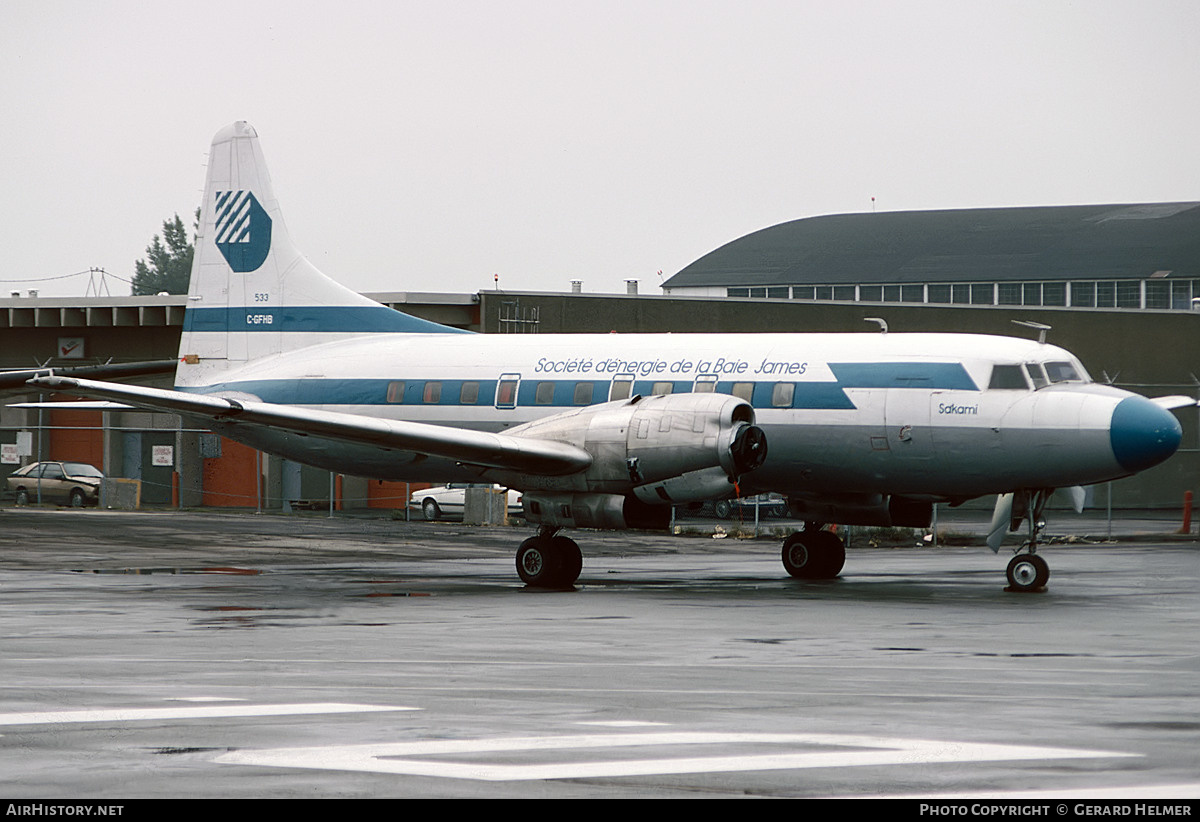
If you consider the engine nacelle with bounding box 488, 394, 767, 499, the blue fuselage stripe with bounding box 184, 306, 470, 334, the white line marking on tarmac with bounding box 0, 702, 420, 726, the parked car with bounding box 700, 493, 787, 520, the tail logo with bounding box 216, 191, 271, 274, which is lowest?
the parked car with bounding box 700, 493, 787, 520

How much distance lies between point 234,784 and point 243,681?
13.1 feet

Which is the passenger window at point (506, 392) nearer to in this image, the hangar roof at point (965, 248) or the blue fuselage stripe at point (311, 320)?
the blue fuselage stripe at point (311, 320)

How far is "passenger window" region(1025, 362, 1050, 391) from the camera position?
1958 cm

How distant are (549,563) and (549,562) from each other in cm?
1

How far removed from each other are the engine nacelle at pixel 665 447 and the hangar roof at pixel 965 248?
59.3 metres

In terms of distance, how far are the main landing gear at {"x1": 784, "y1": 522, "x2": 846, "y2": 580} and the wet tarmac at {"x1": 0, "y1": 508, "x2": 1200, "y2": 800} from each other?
0.45 metres

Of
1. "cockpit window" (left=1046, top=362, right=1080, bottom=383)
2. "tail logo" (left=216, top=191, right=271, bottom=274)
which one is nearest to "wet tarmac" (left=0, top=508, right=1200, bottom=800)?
"cockpit window" (left=1046, top=362, right=1080, bottom=383)

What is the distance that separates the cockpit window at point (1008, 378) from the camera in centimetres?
1958

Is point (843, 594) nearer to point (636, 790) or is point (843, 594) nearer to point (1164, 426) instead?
point (1164, 426)

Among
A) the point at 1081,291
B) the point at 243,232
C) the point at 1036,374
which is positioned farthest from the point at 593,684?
the point at 1081,291

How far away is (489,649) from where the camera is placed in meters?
13.4

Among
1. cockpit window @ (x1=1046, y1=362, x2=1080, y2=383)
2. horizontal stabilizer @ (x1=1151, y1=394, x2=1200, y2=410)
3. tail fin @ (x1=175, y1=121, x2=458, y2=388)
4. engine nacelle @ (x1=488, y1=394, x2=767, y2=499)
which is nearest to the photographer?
engine nacelle @ (x1=488, y1=394, x2=767, y2=499)

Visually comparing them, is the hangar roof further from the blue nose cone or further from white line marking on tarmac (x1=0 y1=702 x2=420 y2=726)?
white line marking on tarmac (x1=0 y1=702 x2=420 y2=726)

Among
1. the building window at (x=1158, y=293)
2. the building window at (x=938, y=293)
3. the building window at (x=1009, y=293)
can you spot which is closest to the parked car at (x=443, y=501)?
the building window at (x=938, y=293)
